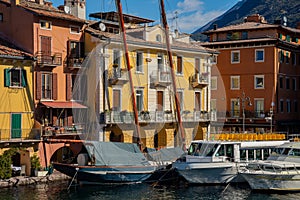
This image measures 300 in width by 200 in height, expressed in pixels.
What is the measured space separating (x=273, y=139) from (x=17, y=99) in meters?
20.0

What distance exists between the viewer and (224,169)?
3953cm

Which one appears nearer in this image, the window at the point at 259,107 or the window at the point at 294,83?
the window at the point at 259,107

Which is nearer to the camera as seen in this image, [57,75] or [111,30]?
[57,75]

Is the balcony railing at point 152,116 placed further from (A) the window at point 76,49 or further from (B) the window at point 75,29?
(B) the window at point 75,29

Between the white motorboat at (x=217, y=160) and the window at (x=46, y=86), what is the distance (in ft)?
37.2

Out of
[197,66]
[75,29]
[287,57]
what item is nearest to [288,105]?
[287,57]

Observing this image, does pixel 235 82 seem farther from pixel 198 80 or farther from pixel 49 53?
pixel 49 53

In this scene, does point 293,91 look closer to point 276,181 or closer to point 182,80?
point 182,80

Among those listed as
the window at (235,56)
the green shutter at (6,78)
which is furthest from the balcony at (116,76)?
the window at (235,56)

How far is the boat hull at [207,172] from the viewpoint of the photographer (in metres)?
39.3

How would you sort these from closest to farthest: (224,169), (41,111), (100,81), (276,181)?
(276,181) → (224,169) → (41,111) → (100,81)

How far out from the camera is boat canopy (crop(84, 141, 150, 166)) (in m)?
39.1

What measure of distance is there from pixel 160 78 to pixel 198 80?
530 centimetres

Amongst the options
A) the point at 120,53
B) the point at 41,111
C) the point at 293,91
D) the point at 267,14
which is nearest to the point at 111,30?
the point at 120,53
